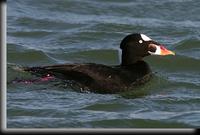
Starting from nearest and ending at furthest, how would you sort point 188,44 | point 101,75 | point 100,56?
1. point 101,75
2. point 100,56
3. point 188,44

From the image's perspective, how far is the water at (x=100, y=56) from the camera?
21.3 feet

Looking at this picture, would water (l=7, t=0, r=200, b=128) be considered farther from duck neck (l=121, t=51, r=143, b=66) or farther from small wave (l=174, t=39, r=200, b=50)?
duck neck (l=121, t=51, r=143, b=66)

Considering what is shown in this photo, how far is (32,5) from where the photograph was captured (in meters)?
13.1

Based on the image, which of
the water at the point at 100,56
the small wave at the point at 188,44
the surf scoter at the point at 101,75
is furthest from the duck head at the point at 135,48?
the small wave at the point at 188,44

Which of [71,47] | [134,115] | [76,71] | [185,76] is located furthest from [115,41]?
[134,115]

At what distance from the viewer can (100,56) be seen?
991cm

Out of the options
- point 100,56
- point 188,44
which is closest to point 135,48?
point 100,56

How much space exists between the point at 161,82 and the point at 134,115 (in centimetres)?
163

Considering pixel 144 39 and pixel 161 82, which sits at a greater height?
pixel 144 39

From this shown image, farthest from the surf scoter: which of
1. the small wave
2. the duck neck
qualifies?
the small wave

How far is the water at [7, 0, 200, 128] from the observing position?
649 centimetres

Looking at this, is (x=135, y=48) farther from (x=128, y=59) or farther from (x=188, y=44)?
(x=188, y=44)

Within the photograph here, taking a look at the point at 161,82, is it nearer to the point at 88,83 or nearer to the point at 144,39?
the point at 144,39

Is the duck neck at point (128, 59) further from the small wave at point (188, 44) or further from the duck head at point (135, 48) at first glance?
the small wave at point (188, 44)
